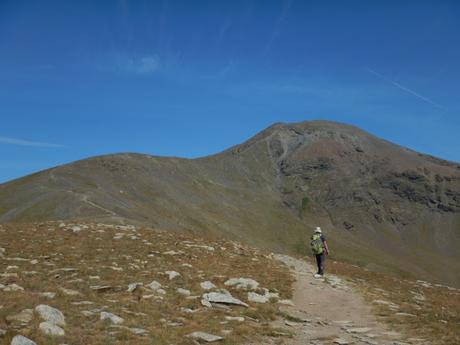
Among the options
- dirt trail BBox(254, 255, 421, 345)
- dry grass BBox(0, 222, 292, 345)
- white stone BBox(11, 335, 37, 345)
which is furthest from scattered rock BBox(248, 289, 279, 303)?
white stone BBox(11, 335, 37, 345)

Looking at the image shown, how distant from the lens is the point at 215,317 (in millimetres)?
13547

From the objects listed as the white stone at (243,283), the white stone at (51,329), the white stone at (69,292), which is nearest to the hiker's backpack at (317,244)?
the white stone at (243,283)

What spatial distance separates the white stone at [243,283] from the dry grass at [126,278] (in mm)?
404

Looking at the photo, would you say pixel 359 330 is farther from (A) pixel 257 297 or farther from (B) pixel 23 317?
(B) pixel 23 317

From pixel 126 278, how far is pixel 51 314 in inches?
253

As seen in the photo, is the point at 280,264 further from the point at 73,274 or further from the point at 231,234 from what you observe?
the point at 231,234

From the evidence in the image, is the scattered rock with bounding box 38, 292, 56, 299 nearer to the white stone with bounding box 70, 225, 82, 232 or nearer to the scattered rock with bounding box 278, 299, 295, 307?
the scattered rock with bounding box 278, 299, 295, 307

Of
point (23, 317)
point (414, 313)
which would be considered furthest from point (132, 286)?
point (414, 313)

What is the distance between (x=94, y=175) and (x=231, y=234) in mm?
46547

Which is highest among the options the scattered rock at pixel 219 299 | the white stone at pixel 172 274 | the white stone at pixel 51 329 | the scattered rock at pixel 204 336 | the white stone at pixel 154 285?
the white stone at pixel 172 274

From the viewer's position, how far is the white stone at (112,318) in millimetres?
11859

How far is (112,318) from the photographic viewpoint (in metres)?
12.0

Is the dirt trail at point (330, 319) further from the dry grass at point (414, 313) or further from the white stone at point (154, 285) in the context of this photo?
the white stone at point (154, 285)

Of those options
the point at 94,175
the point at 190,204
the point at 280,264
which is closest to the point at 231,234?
the point at 190,204
